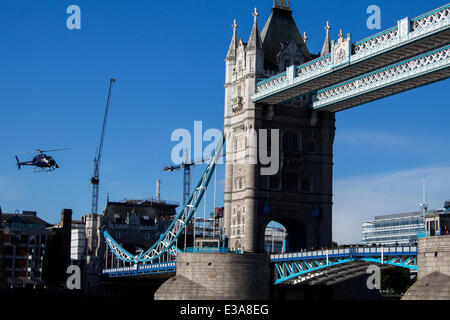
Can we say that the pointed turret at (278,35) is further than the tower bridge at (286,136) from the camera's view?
Yes

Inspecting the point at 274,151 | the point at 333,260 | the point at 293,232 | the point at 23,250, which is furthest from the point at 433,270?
the point at 23,250

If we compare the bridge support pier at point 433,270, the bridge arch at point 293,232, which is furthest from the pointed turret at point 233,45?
the bridge support pier at point 433,270

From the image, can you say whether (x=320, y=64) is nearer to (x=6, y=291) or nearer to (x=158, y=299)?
(x=158, y=299)

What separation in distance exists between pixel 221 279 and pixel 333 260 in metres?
11.4

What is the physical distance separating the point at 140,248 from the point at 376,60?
93.8 meters

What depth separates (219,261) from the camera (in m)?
86.3

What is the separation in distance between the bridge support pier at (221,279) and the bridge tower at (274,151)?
610 centimetres

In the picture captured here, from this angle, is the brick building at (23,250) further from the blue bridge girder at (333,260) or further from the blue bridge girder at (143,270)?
the blue bridge girder at (333,260)

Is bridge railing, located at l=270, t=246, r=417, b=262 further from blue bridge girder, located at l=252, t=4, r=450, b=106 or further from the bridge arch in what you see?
blue bridge girder, located at l=252, t=4, r=450, b=106

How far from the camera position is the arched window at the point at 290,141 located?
9569 cm

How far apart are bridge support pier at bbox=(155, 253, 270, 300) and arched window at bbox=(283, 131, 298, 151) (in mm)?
13898

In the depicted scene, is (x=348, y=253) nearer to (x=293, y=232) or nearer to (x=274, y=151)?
(x=274, y=151)
